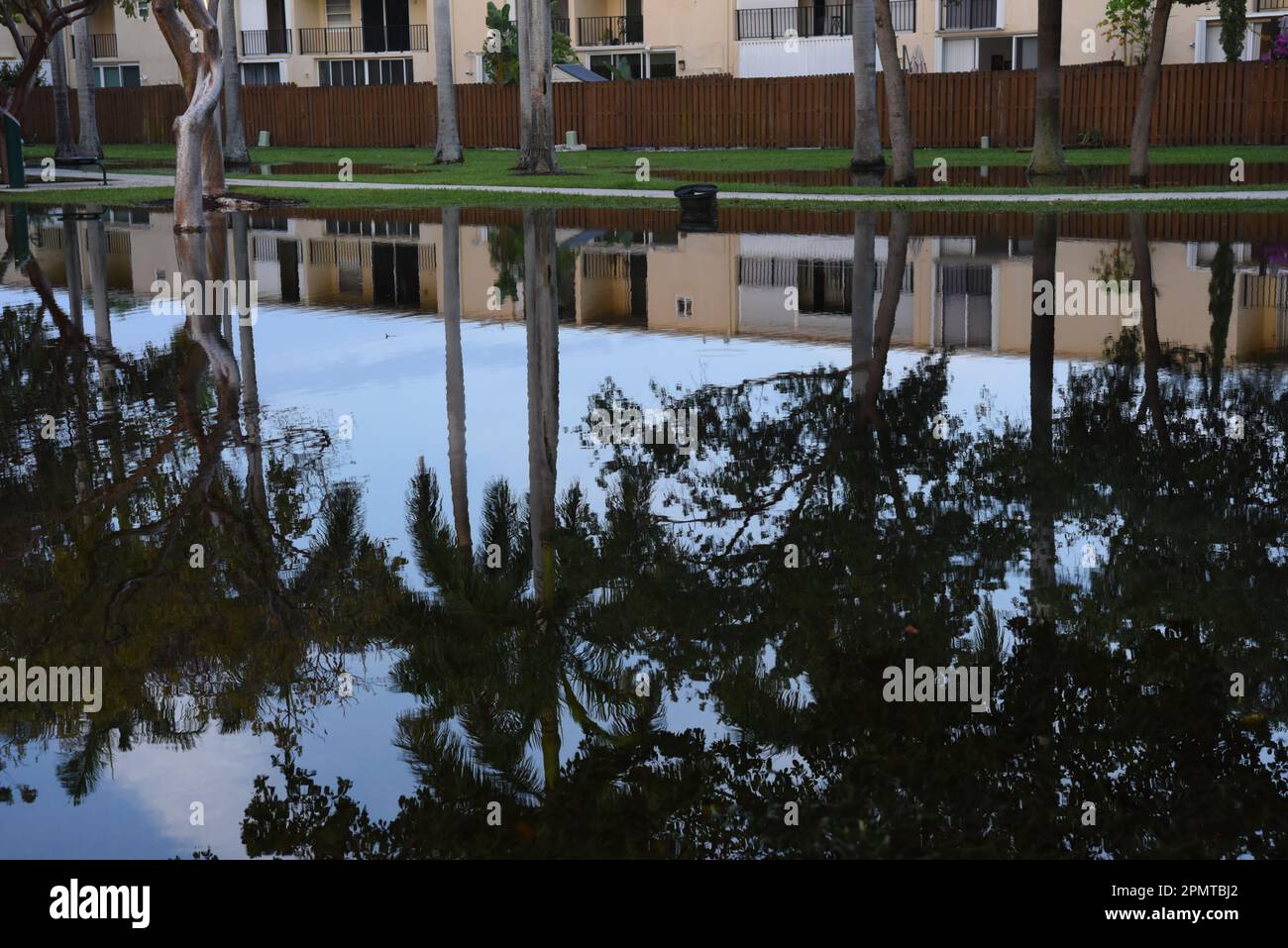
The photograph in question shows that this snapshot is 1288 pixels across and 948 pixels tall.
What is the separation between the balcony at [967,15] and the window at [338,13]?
27.3 m

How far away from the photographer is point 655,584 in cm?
808

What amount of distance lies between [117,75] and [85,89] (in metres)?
31.2

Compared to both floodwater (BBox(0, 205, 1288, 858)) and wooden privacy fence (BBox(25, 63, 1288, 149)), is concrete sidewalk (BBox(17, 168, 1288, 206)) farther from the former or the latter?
wooden privacy fence (BBox(25, 63, 1288, 149))

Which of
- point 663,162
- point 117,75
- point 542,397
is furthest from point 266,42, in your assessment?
point 542,397

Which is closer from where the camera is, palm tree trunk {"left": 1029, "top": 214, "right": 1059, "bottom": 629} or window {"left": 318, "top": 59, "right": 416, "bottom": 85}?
palm tree trunk {"left": 1029, "top": 214, "right": 1059, "bottom": 629}

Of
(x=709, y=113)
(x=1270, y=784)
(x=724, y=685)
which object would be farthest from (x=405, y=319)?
(x=709, y=113)

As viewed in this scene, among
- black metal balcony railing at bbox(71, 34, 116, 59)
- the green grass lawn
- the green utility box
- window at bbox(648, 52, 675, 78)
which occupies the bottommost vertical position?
the green grass lawn

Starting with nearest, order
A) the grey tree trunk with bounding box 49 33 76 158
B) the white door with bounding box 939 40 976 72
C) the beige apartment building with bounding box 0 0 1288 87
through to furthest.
Answer: the grey tree trunk with bounding box 49 33 76 158 < the beige apartment building with bounding box 0 0 1288 87 < the white door with bounding box 939 40 976 72

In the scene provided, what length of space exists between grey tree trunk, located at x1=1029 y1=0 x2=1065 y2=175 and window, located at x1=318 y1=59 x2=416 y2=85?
43.8m

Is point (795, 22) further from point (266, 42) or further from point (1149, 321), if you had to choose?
point (1149, 321)

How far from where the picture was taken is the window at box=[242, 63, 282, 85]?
74688 millimetres

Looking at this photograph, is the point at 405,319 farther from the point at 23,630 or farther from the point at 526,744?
the point at 526,744

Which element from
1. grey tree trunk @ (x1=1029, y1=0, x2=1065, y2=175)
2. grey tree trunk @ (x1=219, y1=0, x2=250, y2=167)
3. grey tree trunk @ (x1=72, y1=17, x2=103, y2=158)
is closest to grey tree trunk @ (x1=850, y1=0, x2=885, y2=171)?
grey tree trunk @ (x1=1029, y1=0, x2=1065, y2=175)
